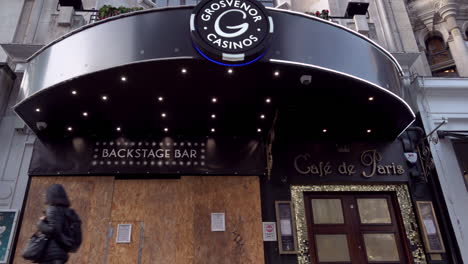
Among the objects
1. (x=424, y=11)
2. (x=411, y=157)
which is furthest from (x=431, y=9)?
(x=411, y=157)

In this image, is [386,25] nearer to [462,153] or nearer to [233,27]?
[462,153]

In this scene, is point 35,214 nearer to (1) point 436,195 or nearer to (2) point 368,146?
(2) point 368,146

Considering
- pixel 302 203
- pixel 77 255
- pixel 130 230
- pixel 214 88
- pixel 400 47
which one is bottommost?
pixel 77 255

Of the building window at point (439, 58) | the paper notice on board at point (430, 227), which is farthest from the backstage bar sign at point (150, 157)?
the building window at point (439, 58)

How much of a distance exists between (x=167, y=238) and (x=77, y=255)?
197 centimetres

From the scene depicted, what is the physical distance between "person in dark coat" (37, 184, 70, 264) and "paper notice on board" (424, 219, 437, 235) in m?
7.94

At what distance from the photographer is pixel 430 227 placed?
344 inches

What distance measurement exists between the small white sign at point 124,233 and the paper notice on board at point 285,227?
3533mm

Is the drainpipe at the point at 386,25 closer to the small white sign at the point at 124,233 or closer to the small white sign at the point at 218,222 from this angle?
the small white sign at the point at 218,222

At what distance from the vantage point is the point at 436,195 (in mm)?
9125

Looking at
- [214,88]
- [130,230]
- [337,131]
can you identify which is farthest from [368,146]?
[130,230]

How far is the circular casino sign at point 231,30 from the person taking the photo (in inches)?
250

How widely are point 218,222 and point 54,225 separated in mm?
4374

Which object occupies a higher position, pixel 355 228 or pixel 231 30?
pixel 231 30
